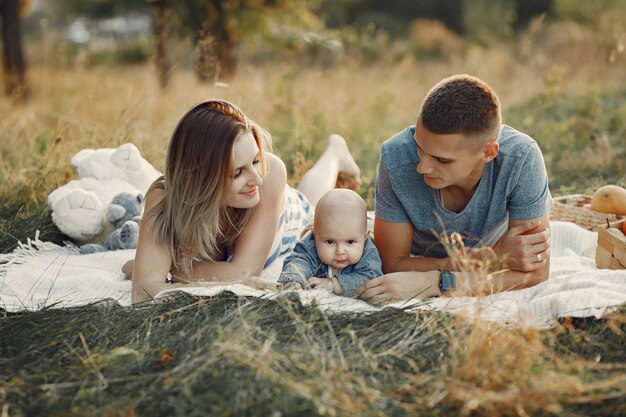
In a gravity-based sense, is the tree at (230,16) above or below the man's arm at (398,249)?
above

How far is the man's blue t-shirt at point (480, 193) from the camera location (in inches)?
144

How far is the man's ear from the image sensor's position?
3518 mm

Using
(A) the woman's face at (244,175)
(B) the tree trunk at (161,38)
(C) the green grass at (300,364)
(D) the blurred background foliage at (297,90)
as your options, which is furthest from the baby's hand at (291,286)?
(B) the tree trunk at (161,38)

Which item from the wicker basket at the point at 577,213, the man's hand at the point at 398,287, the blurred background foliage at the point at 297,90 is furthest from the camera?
the blurred background foliage at the point at 297,90

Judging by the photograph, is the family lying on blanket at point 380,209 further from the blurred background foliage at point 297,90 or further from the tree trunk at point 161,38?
the tree trunk at point 161,38

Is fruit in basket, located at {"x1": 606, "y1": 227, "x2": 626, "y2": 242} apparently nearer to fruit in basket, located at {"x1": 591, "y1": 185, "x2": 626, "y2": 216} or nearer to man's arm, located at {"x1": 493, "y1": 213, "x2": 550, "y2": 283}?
man's arm, located at {"x1": 493, "y1": 213, "x2": 550, "y2": 283}

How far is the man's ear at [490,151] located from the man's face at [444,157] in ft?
0.06

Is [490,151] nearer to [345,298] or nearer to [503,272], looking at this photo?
[503,272]

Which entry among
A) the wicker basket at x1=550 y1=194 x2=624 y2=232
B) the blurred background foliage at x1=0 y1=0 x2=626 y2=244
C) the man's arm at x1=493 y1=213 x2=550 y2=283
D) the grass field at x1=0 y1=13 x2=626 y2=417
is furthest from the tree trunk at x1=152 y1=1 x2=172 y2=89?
the man's arm at x1=493 y1=213 x2=550 y2=283

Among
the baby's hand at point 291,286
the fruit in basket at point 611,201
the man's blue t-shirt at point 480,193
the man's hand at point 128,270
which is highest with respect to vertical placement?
the man's blue t-shirt at point 480,193

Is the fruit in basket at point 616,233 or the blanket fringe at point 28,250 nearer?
the fruit in basket at point 616,233

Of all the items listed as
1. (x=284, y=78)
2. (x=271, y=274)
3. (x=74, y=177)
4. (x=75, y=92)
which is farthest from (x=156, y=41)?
(x=271, y=274)

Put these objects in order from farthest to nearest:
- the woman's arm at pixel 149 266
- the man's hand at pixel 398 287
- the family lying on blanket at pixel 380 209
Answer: the woman's arm at pixel 149 266
the man's hand at pixel 398 287
the family lying on blanket at pixel 380 209

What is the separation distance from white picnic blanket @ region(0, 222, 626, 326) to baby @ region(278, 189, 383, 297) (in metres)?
0.12
